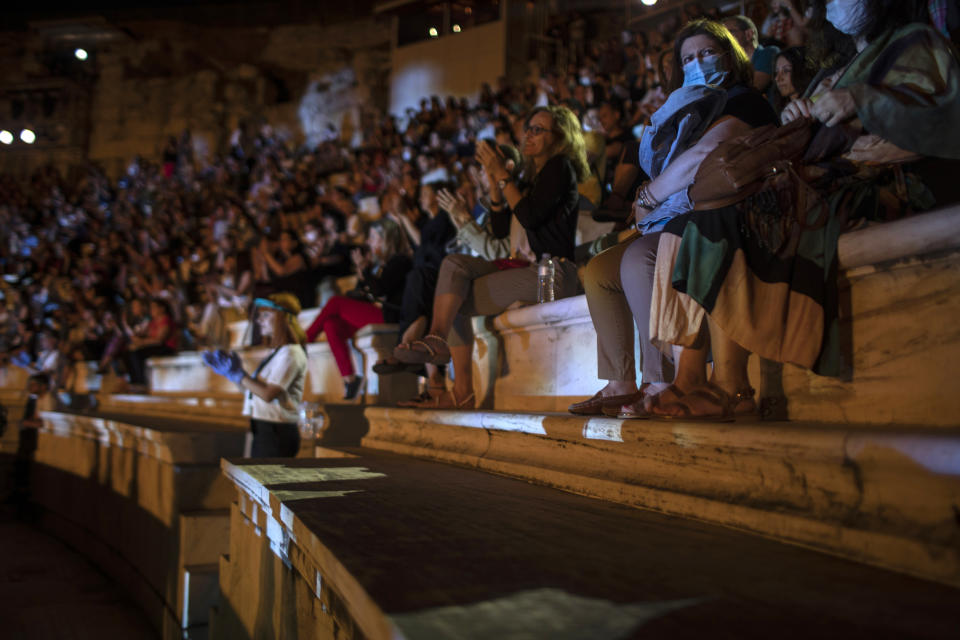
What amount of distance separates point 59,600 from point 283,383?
216 centimetres

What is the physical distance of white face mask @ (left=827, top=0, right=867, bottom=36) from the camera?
2.12 m

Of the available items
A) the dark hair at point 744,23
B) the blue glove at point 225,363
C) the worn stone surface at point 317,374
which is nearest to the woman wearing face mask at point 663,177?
the dark hair at point 744,23

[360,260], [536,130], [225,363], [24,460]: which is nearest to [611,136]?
[536,130]

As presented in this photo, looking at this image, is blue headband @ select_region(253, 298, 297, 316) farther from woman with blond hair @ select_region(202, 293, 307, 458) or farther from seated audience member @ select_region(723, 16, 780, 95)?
seated audience member @ select_region(723, 16, 780, 95)

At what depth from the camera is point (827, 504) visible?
1.43m

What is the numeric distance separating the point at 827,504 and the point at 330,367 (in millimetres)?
5035

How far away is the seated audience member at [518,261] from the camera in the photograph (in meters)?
3.49

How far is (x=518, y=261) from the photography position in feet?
12.3

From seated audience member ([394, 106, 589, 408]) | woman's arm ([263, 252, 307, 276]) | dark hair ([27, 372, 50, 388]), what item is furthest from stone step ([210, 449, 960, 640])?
dark hair ([27, 372, 50, 388])

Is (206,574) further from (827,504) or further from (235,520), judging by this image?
(827,504)

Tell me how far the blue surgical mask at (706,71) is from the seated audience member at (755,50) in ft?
2.21

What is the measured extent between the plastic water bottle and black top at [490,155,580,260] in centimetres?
13

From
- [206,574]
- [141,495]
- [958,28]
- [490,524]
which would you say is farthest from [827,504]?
[141,495]

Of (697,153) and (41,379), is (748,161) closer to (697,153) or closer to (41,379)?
(697,153)
